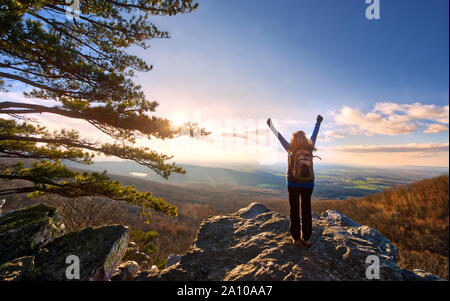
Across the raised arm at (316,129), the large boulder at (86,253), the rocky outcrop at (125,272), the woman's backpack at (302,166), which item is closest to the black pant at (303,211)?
the woman's backpack at (302,166)

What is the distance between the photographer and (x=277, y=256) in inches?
144

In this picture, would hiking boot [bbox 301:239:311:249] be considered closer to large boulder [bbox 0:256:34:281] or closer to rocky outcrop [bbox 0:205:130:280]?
rocky outcrop [bbox 0:205:130:280]

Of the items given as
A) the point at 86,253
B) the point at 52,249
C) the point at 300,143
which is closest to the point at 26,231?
the point at 52,249

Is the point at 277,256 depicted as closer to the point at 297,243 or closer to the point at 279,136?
the point at 297,243

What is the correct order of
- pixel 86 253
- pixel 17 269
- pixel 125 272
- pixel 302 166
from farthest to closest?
1. pixel 302 166
2. pixel 125 272
3. pixel 86 253
4. pixel 17 269

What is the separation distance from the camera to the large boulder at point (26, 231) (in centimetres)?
357

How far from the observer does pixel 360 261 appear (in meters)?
3.35

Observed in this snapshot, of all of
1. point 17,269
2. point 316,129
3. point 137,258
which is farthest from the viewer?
point 137,258

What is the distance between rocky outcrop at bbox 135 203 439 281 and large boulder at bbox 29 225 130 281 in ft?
2.25

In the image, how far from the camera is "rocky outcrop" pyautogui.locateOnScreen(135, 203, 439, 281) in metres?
3.18

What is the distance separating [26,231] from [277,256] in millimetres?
5576

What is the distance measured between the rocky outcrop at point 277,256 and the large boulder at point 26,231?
2.50m
